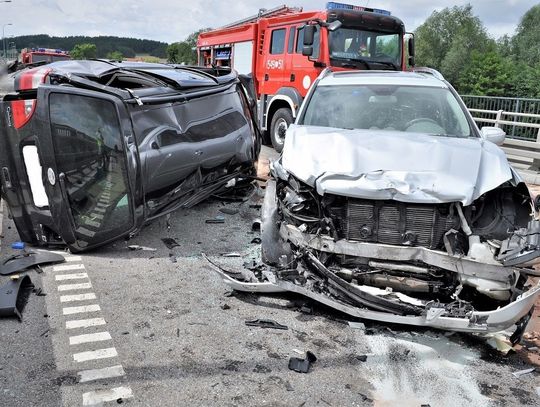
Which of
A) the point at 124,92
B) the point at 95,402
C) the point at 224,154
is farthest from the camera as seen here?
the point at 224,154

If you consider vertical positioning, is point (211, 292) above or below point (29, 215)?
below

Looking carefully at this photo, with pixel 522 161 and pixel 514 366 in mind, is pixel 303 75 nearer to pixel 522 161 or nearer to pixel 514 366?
pixel 522 161

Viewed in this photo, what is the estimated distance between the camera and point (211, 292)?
421 cm

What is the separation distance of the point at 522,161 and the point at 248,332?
9.14m

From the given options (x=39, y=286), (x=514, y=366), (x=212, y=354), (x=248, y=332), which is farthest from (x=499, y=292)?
(x=39, y=286)

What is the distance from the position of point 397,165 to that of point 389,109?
1.48 metres

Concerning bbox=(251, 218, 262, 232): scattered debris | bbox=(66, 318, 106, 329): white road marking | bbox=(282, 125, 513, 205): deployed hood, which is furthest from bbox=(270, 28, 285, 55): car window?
bbox=(66, 318, 106, 329): white road marking

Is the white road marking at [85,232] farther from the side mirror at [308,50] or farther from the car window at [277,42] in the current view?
the car window at [277,42]

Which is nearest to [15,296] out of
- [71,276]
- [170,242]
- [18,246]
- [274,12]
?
[71,276]

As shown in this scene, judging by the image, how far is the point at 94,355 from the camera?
3.16 metres

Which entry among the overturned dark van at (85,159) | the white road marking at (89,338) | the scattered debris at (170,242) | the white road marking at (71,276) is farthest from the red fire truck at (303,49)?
the white road marking at (89,338)

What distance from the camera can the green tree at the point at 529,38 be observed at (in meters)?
40.2

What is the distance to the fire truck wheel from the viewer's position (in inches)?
424

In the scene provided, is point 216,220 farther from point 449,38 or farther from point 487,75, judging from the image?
point 449,38
